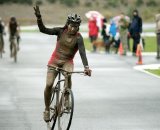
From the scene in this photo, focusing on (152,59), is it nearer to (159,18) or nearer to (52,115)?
(159,18)

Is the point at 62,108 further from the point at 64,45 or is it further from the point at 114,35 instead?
the point at 114,35

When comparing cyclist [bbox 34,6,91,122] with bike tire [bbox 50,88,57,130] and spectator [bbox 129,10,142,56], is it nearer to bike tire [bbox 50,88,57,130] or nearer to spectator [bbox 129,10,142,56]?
bike tire [bbox 50,88,57,130]

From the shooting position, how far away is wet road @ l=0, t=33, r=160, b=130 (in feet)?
48.1

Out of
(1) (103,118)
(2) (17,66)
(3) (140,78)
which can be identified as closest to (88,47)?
(2) (17,66)

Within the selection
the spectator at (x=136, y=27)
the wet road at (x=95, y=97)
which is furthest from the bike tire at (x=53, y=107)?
the spectator at (x=136, y=27)

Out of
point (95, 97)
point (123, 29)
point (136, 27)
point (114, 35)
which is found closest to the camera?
point (95, 97)

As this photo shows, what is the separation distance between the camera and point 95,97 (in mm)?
19250

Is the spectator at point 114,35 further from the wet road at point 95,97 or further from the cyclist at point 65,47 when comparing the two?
the cyclist at point 65,47

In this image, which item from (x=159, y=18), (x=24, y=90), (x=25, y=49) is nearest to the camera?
(x=24, y=90)

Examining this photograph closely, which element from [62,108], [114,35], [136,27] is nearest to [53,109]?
[62,108]

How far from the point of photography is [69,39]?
13.2 m

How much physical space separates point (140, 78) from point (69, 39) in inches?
453

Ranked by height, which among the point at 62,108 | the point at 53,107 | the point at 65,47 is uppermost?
the point at 65,47

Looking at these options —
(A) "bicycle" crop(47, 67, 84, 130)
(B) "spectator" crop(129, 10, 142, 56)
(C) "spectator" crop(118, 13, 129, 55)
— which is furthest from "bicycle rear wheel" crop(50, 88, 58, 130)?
(C) "spectator" crop(118, 13, 129, 55)
